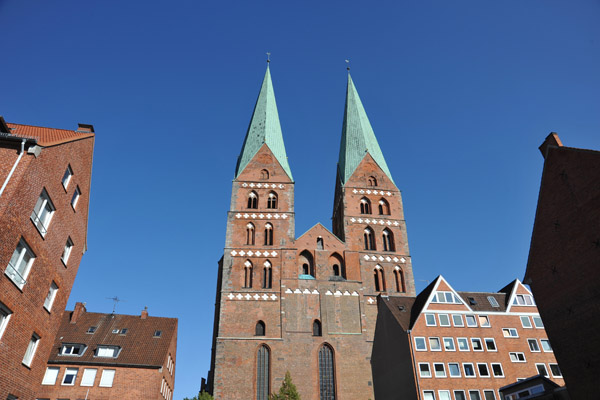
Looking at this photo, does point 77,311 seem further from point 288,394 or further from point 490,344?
point 490,344

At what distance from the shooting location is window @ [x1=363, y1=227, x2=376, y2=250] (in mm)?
42062

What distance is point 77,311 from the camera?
35.5 meters

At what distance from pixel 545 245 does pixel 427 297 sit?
10.7 metres

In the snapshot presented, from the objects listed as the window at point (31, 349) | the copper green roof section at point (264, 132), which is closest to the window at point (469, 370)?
the window at point (31, 349)

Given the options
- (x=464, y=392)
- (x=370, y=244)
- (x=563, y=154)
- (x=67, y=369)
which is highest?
(x=370, y=244)

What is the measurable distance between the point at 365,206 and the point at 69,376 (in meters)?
29.0

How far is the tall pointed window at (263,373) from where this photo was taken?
3352cm

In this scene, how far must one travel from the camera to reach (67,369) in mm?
29281

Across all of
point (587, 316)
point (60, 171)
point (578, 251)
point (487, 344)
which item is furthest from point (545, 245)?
point (60, 171)

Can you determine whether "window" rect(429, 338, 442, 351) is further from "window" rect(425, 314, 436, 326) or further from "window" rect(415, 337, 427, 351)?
"window" rect(425, 314, 436, 326)

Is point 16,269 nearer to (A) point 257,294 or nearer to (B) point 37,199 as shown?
(B) point 37,199

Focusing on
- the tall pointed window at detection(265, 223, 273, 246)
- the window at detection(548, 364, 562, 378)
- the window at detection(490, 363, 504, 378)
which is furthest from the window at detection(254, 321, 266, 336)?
the window at detection(548, 364, 562, 378)

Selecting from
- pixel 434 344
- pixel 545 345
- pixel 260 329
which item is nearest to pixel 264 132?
pixel 260 329

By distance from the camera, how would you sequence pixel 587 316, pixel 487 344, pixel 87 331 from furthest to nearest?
pixel 87 331, pixel 487 344, pixel 587 316
